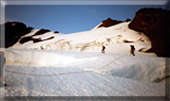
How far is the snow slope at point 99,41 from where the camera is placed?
1.98m

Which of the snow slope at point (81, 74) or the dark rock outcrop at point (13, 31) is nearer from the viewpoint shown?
the snow slope at point (81, 74)

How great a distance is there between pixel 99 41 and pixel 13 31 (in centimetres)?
167

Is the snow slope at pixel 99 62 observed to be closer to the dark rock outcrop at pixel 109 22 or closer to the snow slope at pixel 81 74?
the snow slope at pixel 81 74

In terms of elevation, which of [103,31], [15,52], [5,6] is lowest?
[15,52]

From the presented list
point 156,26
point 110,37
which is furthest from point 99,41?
point 156,26

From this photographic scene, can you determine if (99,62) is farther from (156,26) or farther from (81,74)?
(156,26)

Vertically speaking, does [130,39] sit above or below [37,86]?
above

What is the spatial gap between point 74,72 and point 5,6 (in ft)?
5.47

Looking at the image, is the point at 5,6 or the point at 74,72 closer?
the point at 74,72

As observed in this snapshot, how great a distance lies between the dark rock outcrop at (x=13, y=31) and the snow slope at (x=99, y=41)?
0.11 meters

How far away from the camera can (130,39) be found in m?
2.01

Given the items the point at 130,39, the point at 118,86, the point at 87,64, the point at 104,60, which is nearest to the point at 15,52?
the point at 87,64

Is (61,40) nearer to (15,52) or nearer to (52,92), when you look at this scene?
(15,52)

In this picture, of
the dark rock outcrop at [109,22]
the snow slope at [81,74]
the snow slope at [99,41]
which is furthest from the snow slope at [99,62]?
the dark rock outcrop at [109,22]
